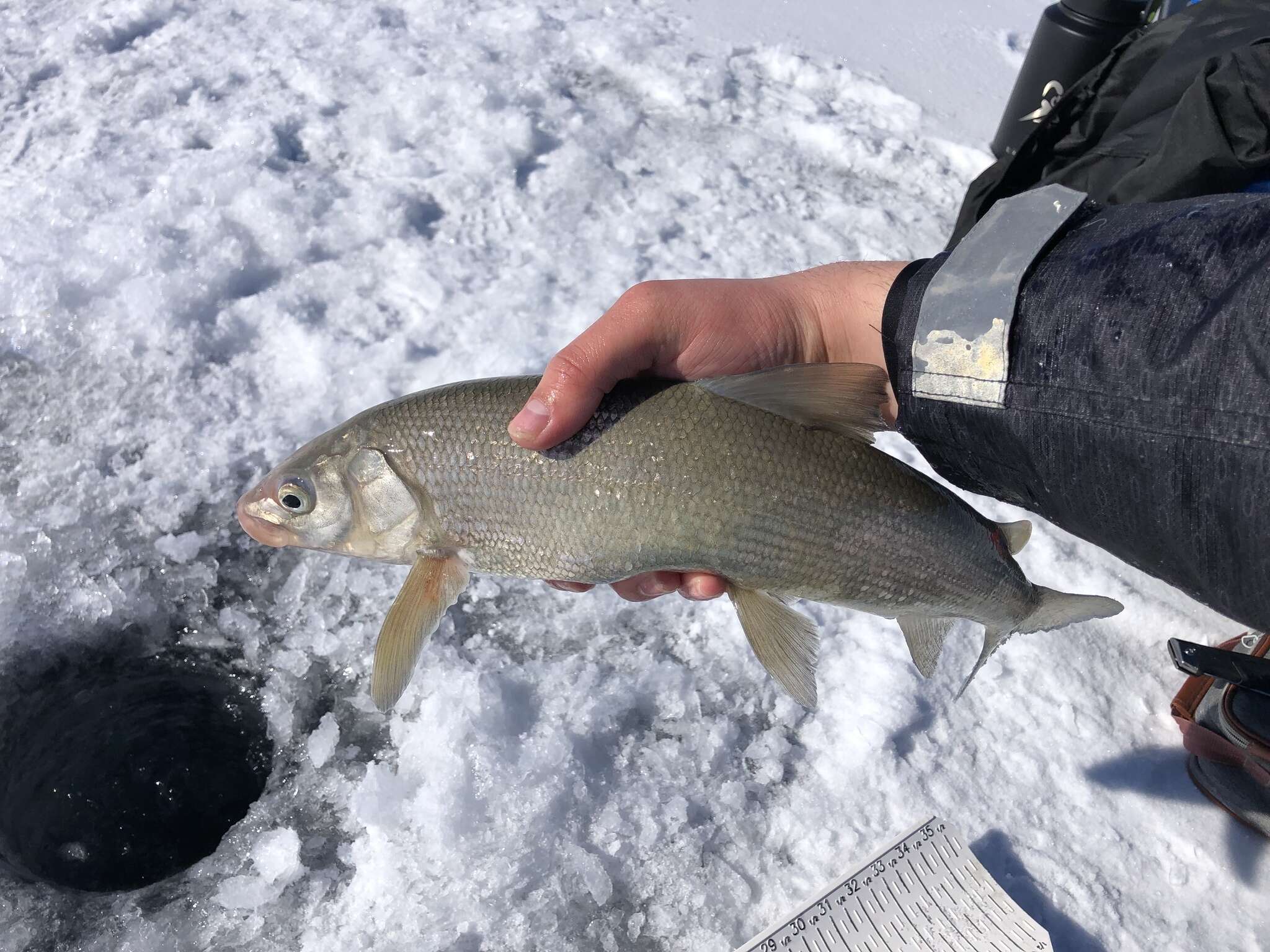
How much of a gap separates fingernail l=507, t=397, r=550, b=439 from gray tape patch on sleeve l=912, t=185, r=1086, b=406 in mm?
873

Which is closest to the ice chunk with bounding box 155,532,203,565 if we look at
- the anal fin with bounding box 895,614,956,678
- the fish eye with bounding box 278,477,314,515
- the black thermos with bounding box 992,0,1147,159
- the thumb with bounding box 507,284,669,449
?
the fish eye with bounding box 278,477,314,515

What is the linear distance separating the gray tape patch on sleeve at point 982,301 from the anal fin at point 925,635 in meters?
0.60

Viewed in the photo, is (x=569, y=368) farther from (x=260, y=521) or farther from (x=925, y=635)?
(x=925, y=635)

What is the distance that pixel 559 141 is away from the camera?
4.74 meters

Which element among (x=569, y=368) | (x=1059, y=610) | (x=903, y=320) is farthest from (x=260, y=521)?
(x=1059, y=610)

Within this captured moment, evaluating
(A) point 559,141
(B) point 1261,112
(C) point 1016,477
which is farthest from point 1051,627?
(A) point 559,141

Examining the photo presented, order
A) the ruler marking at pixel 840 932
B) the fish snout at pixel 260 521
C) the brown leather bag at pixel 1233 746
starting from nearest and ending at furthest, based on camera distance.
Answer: the fish snout at pixel 260 521 < the ruler marking at pixel 840 932 < the brown leather bag at pixel 1233 746

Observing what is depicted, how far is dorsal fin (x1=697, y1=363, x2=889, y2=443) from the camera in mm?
1848

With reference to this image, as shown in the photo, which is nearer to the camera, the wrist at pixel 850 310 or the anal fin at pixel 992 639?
the anal fin at pixel 992 639

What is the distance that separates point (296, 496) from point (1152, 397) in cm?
190

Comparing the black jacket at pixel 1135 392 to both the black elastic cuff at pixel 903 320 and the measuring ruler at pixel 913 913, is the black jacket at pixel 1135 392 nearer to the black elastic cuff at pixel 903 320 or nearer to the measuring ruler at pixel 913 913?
the black elastic cuff at pixel 903 320

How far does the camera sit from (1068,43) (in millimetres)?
4352

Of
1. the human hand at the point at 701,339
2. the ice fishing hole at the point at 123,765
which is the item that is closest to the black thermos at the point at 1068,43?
the human hand at the point at 701,339

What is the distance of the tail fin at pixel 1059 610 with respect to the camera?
78.8 inches
